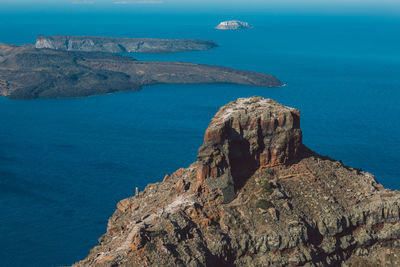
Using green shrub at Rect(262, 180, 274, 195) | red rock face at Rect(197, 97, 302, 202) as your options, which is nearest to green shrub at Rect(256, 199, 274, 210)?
green shrub at Rect(262, 180, 274, 195)

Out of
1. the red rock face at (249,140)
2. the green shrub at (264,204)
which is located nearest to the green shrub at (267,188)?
the green shrub at (264,204)

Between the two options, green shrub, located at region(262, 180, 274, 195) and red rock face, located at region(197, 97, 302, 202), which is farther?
red rock face, located at region(197, 97, 302, 202)

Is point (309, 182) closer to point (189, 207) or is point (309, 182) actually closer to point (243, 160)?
point (243, 160)

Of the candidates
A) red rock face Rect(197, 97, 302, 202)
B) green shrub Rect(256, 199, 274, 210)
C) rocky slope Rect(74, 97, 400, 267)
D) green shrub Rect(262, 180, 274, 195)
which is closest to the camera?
rocky slope Rect(74, 97, 400, 267)

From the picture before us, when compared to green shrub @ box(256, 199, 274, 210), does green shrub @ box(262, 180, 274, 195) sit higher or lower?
higher

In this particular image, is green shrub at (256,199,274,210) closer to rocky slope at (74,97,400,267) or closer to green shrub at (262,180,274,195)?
rocky slope at (74,97,400,267)

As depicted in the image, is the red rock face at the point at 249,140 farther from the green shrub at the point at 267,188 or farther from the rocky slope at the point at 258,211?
the green shrub at the point at 267,188

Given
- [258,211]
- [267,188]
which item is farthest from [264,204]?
[267,188]
